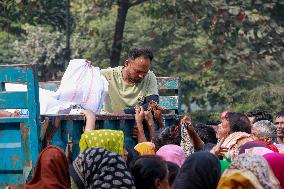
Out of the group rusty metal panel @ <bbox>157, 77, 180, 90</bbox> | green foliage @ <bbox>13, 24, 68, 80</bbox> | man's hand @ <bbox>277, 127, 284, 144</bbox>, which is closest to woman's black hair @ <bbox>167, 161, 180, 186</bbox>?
man's hand @ <bbox>277, 127, 284, 144</bbox>

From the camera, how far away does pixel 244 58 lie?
17.4m

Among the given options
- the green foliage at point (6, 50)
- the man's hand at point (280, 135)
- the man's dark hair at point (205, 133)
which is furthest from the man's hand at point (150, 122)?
the green foliage at point (6, 50)

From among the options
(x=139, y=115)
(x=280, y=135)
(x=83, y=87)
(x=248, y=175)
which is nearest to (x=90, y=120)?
(x=83, y=87)

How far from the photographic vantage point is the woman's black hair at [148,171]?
5.32 meters

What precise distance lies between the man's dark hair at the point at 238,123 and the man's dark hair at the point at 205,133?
905 mm

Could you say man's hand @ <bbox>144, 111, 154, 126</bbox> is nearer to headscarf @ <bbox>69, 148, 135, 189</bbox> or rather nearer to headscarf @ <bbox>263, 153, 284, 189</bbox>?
headscarf @ <bbox>263, 153, 284, 189</bbox>

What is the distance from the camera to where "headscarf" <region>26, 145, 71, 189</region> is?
5.31 metres

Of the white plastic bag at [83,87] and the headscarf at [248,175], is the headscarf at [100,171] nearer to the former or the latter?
the headscarf at [248,175]

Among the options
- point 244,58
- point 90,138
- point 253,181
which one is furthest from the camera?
point 244,58

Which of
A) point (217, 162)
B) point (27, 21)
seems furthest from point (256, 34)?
point (217, 162)

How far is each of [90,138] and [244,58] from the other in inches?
461

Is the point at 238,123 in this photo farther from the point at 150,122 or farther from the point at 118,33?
the point at 118,33

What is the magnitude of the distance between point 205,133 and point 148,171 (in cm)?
296

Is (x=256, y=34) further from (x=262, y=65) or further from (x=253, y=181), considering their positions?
(x=253, y=181)
